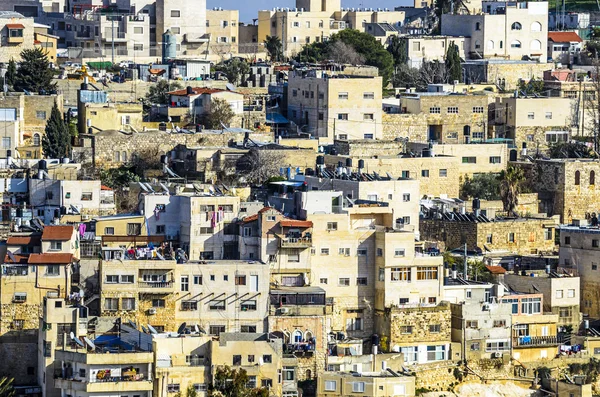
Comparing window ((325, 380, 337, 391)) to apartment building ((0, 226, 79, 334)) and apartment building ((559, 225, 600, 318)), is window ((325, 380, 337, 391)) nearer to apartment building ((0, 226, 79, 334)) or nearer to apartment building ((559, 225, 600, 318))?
apartment building ((0, 226, 79, 334))

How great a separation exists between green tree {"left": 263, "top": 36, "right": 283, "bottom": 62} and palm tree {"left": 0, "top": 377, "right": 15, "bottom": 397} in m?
40.5

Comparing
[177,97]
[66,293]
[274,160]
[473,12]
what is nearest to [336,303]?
[66,293]

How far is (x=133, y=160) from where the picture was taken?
64.3 metres

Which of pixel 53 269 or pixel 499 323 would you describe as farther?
pixel 499 323

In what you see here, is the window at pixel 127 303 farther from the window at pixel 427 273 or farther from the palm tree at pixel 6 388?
the window at pixel 427 273

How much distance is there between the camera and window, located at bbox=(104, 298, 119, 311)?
49.3 m

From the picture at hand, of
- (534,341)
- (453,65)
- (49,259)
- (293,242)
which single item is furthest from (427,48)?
(49,259)

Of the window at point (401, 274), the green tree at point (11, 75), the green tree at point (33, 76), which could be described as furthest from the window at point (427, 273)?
the green tree at point (11, 75)

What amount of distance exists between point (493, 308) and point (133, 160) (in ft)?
50.5

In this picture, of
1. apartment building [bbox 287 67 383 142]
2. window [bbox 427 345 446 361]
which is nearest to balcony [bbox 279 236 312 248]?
window [bbox 427 345 446 361]

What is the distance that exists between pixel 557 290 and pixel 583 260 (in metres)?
2.14

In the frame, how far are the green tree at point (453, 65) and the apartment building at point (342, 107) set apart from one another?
10844 millimetres

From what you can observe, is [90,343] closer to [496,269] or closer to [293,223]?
[293,223]

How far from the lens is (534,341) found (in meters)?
52.9
